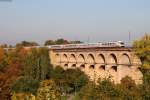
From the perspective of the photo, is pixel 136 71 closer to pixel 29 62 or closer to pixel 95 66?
pixel 95 66

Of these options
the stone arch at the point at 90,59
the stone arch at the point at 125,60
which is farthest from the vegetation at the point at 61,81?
the stone arch at the point at 90,59

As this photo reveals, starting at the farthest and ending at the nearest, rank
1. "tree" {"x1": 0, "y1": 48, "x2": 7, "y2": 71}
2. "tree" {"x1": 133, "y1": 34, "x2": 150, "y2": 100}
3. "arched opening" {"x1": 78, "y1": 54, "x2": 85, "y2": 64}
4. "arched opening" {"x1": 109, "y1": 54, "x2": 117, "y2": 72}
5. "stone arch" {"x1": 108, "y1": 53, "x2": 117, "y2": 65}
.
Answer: "arched opening" {"x1": 78, "y1": 54, "x2": 85, "y2": 64} → "tree" {"x1": 0, "y1": 48, "x2": 7, "y2": 71} → "stone arch" {"x1": 108, "y1": 53, "x2": 117, "y2": 65} → "arched opening" {"x1": 109, "y1": 54, "x2": 117, "y2": 72} → "tree" {"x1": 133, "y1": 34, "x2": 150, "y2": 100}

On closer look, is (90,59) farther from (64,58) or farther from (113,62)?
(64,58)

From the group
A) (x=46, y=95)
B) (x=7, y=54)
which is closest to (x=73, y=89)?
(x=7, y=54)

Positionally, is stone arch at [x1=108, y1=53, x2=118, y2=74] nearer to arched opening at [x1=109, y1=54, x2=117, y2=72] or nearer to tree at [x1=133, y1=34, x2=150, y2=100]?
arched opening at [x1=109, y1=54, x2=117, y2=72]

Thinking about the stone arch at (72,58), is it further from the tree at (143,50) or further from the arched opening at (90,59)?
the tree at (143,50)

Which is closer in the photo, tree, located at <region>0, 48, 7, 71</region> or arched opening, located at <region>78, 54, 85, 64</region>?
tree, located at <region>0, 48, 7, 71</region>

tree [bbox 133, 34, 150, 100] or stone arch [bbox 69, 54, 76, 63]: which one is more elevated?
tree [bbox 133, 34, 150, 100]

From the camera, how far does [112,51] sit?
135ft

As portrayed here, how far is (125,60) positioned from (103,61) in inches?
198

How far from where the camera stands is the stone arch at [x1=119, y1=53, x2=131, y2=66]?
38.3 m

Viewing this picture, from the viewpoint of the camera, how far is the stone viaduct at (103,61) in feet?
123

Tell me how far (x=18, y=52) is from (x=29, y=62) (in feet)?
44.5


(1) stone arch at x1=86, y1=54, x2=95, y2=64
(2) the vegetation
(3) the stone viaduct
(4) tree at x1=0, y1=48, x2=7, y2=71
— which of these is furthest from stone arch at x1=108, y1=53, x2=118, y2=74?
(4) tree at x1=0, y1=48, x2=7, y2=71
